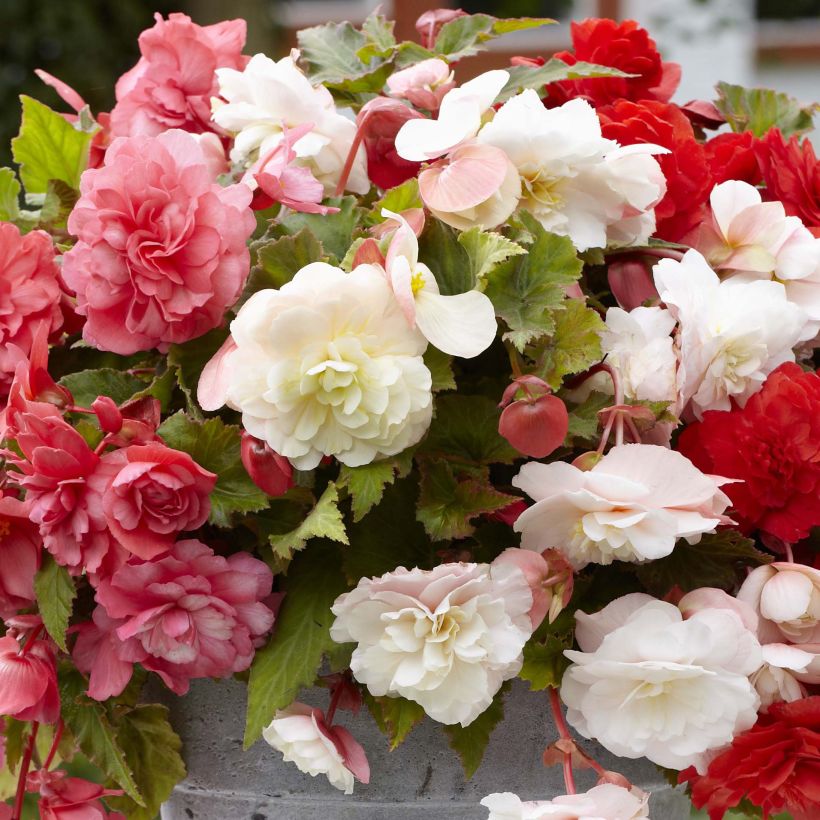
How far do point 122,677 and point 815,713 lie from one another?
339 mm

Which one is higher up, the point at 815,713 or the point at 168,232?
the point at 168,232

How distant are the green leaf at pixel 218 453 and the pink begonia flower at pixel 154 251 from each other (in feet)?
0.15

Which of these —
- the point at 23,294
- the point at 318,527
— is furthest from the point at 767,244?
the point at 23,294

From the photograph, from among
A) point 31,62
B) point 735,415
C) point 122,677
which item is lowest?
point 31,62

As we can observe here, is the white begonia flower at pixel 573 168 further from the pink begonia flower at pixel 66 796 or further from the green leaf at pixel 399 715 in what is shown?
the pink begonia flower at pixel 66 796

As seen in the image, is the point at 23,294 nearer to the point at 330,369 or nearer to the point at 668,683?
the point at 330,369

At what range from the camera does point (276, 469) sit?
56 centimetres

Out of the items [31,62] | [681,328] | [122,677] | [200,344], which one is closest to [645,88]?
[681,328]

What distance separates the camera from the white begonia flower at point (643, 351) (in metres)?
0.60

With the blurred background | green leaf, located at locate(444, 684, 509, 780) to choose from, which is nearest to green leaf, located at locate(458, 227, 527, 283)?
green leaf, located at locate(444, 684, 509, 780)

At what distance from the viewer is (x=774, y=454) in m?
0.60

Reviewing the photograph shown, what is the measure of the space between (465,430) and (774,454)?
0.15m

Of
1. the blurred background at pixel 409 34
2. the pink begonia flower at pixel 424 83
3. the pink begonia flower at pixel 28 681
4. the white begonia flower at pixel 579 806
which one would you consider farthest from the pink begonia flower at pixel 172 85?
the blurred background at pixel 409 34

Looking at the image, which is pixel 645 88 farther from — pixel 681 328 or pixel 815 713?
pixel 815 713
